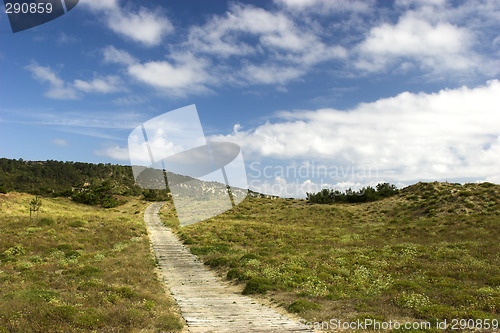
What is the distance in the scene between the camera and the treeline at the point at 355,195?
7138cm

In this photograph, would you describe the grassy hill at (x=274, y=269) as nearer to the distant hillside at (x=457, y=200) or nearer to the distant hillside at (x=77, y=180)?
the distant hillside at (x=457, y=200)

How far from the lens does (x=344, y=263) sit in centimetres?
2327

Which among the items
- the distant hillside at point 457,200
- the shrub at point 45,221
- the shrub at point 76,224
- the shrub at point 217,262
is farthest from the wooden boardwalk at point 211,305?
the distant hillside at point 457,200

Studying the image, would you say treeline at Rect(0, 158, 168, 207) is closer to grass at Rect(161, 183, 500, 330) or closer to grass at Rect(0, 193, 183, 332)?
grass at Rect(0, 193, 183, 332)

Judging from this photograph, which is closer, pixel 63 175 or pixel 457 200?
pixel 457 200

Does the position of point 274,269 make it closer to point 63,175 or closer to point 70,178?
point 70,178

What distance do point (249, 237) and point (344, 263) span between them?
1686 cm

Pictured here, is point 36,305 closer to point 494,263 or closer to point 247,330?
point 247,330

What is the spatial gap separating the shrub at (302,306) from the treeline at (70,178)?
77.1m

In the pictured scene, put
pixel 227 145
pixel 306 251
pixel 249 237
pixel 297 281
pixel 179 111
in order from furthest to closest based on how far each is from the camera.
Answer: pixel 249 237 < pixel 306 251 < pixel 227 145 < pixel 297 281 < pixel 179 111

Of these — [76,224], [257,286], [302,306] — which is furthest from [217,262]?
[76,224]

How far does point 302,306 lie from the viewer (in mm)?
14156

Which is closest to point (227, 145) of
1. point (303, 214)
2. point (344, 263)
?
point (344, 263)

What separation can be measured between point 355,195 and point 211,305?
64927mm
